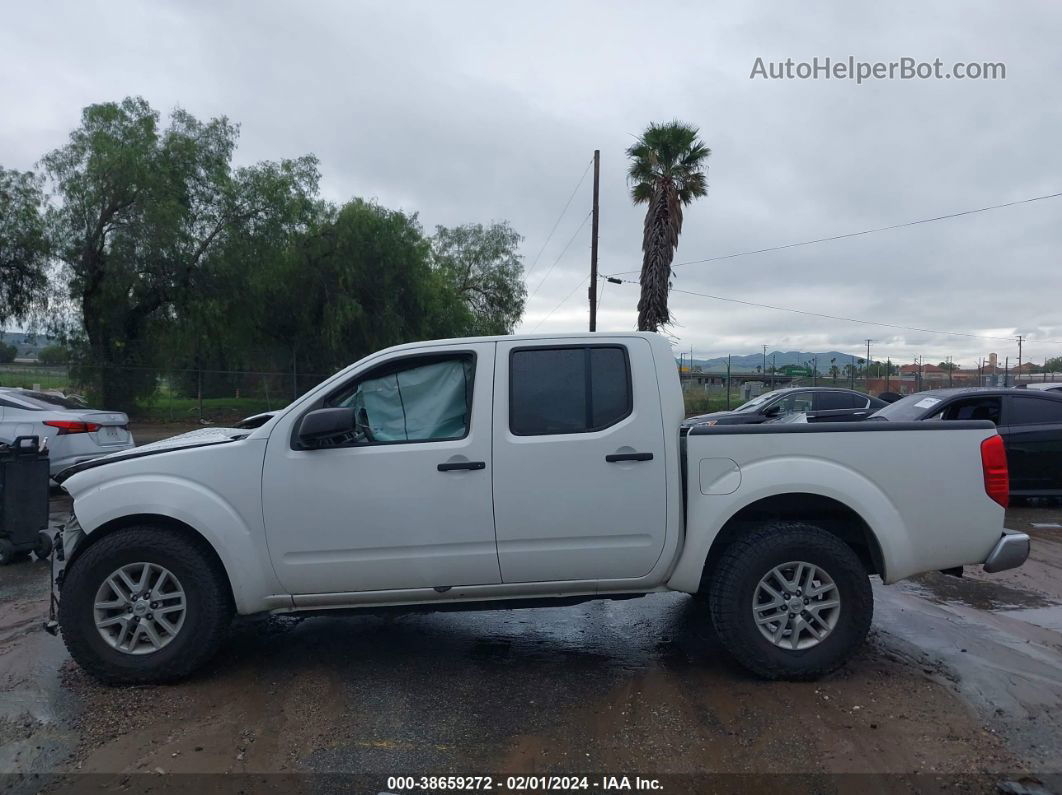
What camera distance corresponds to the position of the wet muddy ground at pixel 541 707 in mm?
3592

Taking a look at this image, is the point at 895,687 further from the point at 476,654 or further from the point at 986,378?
the point at 986,378

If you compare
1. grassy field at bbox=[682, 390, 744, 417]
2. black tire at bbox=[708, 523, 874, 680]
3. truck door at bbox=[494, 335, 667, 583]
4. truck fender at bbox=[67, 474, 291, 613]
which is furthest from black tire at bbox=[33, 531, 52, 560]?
grassy field at bbox=[682, 390, 744, 417]

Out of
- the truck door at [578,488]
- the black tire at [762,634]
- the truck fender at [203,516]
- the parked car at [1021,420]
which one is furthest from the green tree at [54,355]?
the black tire at [762,634]

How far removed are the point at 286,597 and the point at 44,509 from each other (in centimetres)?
413

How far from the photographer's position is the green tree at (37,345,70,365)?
25.9 meters

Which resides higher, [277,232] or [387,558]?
[277,232]

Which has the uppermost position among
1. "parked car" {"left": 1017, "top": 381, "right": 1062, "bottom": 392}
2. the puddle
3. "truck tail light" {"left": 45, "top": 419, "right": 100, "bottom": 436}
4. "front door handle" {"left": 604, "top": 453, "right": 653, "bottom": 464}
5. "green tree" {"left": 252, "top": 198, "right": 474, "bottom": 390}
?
"green tree" {"left": 252, "top": 198, "right": 474, "bottom": 390}

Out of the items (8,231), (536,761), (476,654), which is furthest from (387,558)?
(8,231)

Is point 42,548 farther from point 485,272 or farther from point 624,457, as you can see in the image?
point 485,272

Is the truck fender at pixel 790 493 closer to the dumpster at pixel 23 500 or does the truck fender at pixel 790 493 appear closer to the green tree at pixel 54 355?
the dumpster at pixel 23 500

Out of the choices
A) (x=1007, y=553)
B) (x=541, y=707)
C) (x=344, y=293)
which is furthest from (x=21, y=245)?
(x=1007, y=553)

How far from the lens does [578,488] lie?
454 cm

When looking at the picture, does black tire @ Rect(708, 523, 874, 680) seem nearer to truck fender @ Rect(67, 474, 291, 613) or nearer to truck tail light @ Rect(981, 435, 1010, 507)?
truck tail light @ Rect(981, 435, 1010, 507)

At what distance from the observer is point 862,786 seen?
11.1ft
